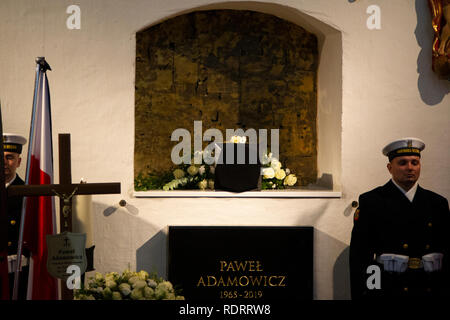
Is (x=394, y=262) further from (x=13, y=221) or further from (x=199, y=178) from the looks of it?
(x=13, y=221)

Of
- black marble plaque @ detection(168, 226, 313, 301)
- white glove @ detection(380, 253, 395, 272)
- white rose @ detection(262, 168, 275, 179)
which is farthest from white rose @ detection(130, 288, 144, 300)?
white rose @ detection(262, 168, 275, 179)

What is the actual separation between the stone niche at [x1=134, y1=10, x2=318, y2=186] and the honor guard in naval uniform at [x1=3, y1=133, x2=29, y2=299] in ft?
4.90

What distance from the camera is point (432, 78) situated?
12.8ft

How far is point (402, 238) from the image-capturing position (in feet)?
9.98

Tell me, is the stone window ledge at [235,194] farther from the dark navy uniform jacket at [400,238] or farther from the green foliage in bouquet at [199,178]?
the dark navy uniform jacket at [400,238]

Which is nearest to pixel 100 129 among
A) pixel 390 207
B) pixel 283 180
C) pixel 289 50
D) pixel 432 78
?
pixel 283 180

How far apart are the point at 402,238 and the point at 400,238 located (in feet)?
0.04

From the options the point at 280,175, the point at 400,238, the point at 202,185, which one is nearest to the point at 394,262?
the point at 400,238

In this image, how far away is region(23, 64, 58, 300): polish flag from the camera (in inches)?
105

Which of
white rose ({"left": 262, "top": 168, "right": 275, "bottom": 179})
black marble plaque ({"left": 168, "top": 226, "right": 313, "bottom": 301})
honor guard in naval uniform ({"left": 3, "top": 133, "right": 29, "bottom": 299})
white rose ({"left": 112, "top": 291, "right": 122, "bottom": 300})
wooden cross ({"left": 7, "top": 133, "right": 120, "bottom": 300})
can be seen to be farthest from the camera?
white rose ({"left": 262, "top": 168, "right": 275, "bottom": 179})

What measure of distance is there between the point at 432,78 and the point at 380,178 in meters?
0.99

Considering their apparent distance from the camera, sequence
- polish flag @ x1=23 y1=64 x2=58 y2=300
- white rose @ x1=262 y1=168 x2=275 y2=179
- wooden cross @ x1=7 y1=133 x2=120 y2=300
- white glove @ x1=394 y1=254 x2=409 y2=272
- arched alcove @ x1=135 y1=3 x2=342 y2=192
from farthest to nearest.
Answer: arched alcove @ x1=135 y1=3 x2=342 y2=192, white rose @ x1=262 y1=168 x2=275 y2=179, white glove @ x1=394 y1=254 x2=409 y2=272, polish flag @ x1=23 y1=64 x2=58 y2=300, wooden cross @ x1=7 y1=133 x2=120 y2=300

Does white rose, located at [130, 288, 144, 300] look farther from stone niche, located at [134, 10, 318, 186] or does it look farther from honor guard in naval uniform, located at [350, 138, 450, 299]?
stone niche, located at [134, 10, 318, 186]
